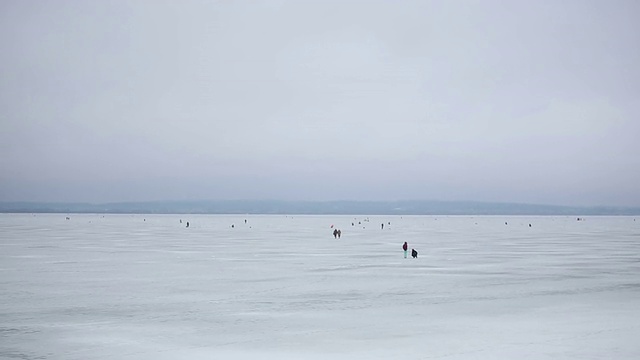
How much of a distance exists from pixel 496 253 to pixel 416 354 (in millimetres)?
30197

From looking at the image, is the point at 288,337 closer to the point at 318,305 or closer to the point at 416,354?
the point at 416,354

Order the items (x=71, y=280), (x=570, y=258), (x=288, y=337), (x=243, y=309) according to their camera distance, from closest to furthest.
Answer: (x=288, y=337)
(x=243, y=309)
(x=71, y=280)
(x=570, y=258)

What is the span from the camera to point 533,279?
26078mm

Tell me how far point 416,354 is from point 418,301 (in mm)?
7310

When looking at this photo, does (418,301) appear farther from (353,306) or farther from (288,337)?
(288,337)

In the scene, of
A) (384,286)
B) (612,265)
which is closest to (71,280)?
(384,286)

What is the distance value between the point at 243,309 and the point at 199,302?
6.30ft

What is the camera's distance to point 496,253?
4175 cm

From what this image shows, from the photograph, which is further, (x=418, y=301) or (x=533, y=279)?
(x=533, y=279)

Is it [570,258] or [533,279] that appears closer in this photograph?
[533,279]

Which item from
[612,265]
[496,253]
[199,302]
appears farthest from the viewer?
[496,253]

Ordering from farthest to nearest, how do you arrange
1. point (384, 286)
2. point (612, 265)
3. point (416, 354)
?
point (612, 265)
point (384, 286)
point (416, 354)

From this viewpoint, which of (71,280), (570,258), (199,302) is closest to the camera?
(199,302)

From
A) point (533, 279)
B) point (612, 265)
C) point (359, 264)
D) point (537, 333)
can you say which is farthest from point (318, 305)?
point (612, 265)
